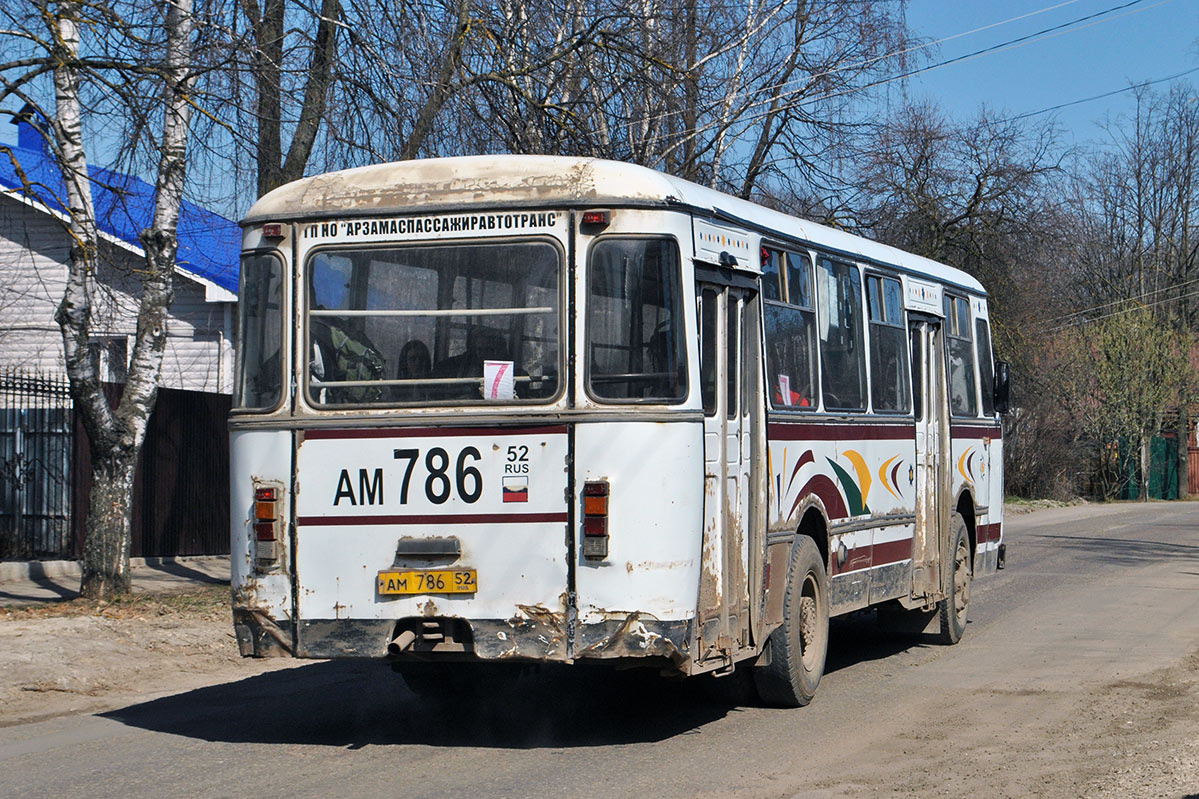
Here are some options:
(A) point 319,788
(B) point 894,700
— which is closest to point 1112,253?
(B) point 894,700

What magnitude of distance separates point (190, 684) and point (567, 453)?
15.2 feet

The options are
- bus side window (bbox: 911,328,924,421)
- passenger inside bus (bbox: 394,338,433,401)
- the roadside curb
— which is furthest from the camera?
the roadside curb

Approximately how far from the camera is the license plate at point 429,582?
7891 millimetres

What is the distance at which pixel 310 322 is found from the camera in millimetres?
8320

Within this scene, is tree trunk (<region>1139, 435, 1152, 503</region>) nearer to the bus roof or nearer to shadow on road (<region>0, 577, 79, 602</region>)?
shadow on road (<region>0, 577, 79, 602</region>)

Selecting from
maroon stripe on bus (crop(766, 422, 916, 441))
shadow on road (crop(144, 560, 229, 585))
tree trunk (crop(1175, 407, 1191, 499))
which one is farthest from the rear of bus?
tree trunk (crop(1175, 407, 1191, 499))

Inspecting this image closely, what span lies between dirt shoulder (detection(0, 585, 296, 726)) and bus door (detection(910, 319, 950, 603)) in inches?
210

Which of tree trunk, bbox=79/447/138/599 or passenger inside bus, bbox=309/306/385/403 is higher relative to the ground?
passenger inside bus, bbox=309/306/385/403

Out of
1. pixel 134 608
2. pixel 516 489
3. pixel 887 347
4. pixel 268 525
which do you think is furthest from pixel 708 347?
pixel 134 608

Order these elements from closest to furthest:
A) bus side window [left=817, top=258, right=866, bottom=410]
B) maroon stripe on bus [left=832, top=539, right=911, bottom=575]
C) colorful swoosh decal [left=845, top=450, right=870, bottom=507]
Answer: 1. bus side window [left=817, top=258, right=866, bottom=410]
2. maroon stripe on bus [left=832, top=539, right=911, bottom=575]
3. colorful swoosh decal [left=845, top=450, right=870, bottom=507]

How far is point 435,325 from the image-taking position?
809 cm

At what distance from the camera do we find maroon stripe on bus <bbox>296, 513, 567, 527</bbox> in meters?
7.82

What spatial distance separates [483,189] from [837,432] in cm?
353

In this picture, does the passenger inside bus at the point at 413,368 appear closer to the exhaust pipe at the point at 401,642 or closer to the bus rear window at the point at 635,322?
the bus rear window at the point at 635,322
